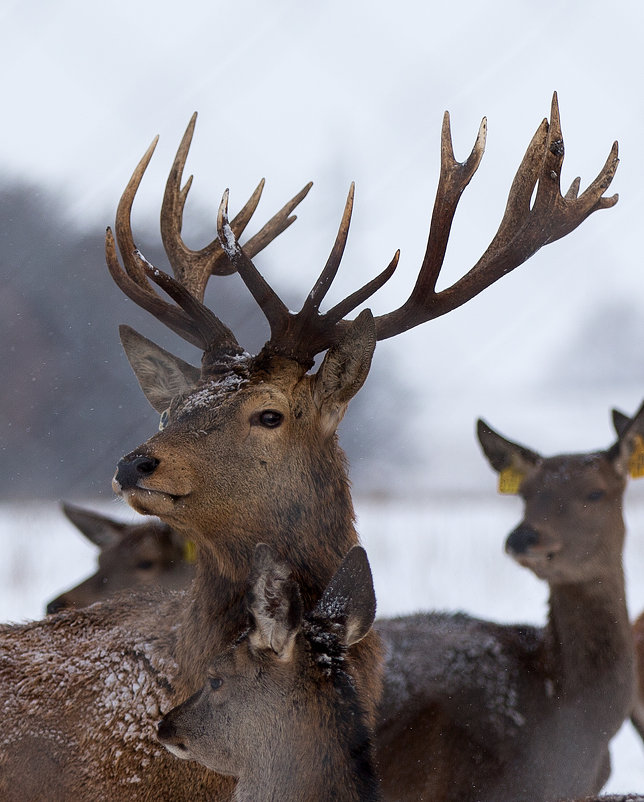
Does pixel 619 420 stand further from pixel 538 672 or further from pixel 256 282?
pixel 256 282

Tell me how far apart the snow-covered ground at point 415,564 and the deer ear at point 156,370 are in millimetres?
3183

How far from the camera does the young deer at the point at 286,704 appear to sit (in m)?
3.05

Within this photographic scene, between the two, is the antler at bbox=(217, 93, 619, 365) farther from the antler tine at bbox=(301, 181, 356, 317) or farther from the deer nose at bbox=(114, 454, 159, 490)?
the deer nose at bbox=(114, 454, 159, 490)

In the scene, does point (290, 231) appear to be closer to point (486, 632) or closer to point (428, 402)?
point (428, 402)

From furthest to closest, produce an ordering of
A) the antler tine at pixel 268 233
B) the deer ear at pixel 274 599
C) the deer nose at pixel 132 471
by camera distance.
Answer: the antler tine at pixel 268 233
the deer nose at pixel 132 471
the deer ear at pixel 274 599

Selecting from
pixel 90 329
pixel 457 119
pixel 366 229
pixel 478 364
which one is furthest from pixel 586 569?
pixel 457 119

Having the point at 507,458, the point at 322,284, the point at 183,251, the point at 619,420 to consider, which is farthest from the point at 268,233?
the point at 619,420

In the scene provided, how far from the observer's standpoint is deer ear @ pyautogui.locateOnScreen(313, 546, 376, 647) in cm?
317

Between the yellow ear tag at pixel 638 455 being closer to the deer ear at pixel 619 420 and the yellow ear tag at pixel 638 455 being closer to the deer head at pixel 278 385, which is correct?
the deer ear at pixel 619 420

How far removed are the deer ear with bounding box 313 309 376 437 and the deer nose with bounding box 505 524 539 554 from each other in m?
1.72

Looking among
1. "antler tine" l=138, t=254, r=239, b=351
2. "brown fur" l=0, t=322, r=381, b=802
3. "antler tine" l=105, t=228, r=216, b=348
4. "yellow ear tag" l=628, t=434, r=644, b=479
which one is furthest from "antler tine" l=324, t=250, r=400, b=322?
"yellow ear tag" l=628, t=434, r=644, b=479

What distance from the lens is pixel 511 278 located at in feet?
79.5

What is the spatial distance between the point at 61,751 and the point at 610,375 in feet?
67.2

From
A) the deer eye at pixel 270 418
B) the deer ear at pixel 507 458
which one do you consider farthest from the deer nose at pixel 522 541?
the deer eye at pixel 270 418
